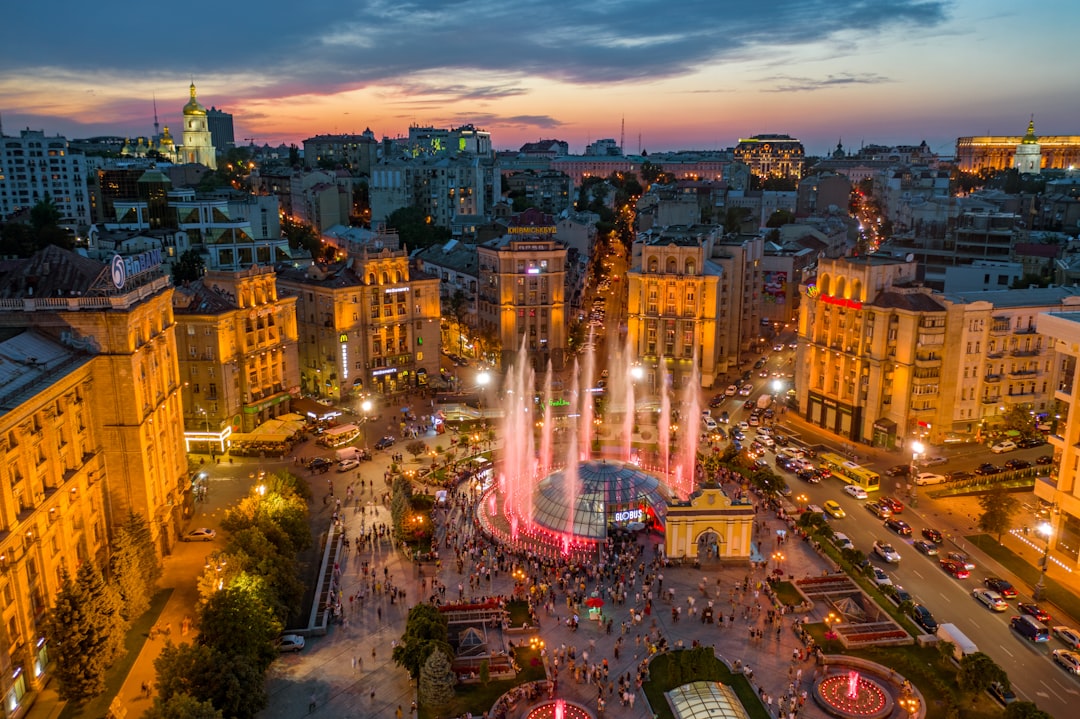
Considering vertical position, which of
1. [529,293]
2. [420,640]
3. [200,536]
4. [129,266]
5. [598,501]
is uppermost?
[129,266]

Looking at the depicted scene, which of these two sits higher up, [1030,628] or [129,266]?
[129,266]

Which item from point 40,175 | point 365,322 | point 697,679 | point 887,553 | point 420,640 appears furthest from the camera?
point 40,175

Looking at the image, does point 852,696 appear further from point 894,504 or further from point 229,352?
point 229,352

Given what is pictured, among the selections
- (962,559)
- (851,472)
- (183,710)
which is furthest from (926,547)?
(183,710)

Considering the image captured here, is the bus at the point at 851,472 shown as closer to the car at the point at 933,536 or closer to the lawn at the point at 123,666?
the car at the point at 933,536

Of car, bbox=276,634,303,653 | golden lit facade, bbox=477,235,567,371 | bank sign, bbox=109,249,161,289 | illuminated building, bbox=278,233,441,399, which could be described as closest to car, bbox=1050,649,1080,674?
car, bbox=276,634,303,653

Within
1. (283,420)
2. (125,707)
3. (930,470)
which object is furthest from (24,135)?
(930,470)

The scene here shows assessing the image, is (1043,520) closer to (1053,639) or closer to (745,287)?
(1053,639)
